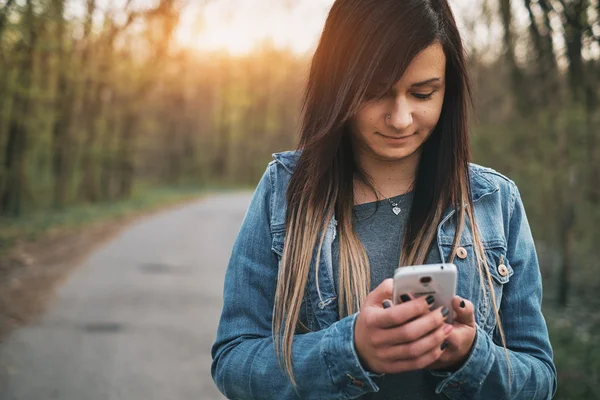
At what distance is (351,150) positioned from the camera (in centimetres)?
183

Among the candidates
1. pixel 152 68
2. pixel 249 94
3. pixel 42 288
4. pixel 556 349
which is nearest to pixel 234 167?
pixel 249 94

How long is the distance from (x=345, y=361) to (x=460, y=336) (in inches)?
10.2

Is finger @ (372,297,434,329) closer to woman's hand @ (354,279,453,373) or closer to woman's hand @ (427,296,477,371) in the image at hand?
woman's hand @ (354,279,453,373)

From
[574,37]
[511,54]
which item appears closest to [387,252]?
[574,37]

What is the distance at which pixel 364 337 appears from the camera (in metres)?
1.44

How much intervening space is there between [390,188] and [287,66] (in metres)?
42.0

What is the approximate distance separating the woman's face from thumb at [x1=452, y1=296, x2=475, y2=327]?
1.48 ft

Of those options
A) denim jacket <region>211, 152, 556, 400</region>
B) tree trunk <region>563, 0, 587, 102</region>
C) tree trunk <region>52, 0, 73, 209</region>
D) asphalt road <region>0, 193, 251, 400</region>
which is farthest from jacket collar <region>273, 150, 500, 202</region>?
tree trunk <region>52, 0, 73, 209</region>

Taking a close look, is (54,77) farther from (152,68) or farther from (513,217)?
(513,217)

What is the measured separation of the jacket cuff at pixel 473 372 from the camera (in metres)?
1.52

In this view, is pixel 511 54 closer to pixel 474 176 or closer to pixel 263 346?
pixel 474 176

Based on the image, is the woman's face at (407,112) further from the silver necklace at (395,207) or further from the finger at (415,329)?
the finger at (415,329)

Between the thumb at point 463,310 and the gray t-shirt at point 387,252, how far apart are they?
281 mm

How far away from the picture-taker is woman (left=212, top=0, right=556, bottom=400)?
1.58 meters
